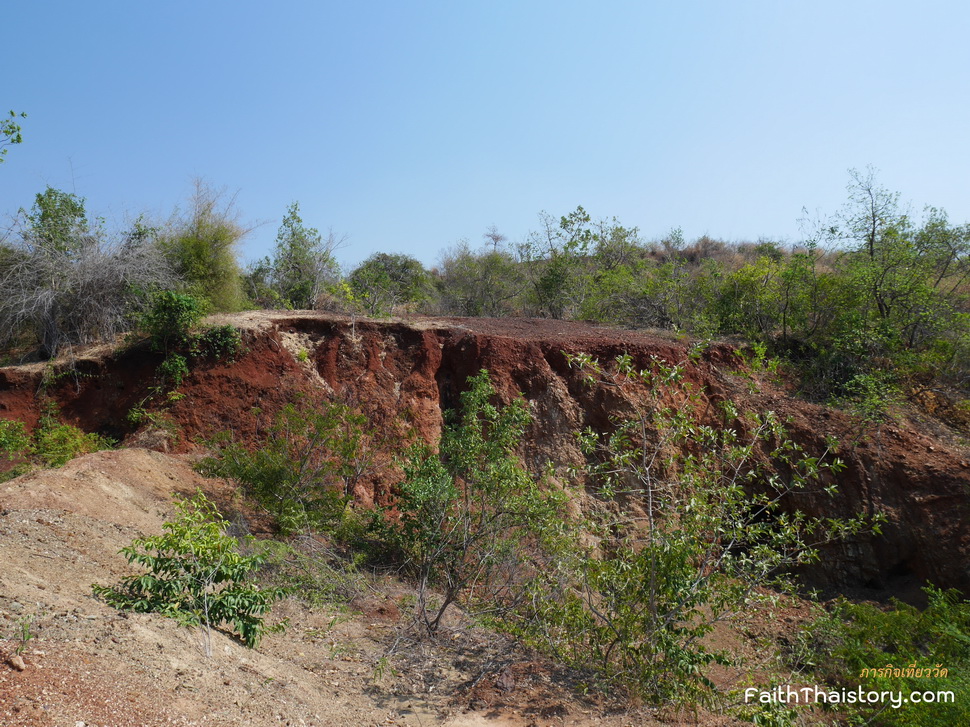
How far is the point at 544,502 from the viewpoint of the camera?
7754mm

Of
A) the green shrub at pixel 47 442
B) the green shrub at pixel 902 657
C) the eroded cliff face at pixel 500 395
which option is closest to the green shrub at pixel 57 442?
the green shrub at pixel 47 442

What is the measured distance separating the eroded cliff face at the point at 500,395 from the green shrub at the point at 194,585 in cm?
510

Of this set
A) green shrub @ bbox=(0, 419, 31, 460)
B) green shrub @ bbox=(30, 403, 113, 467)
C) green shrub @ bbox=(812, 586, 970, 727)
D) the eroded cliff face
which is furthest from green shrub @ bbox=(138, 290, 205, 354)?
green shrub @ bbox=(812, 586, 970, 727)

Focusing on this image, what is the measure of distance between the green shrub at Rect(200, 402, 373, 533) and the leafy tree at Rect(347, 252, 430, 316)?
165 inches

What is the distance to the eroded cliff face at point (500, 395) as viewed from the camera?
38.1 ft

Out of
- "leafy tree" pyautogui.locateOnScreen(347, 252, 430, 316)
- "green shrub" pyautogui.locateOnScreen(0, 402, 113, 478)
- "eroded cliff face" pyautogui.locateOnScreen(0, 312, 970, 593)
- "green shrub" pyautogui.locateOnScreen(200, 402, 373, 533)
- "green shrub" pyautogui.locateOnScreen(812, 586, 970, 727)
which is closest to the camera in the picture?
"green shrub" pyautogui.locateOnScreen(812, 586, 970, 727)

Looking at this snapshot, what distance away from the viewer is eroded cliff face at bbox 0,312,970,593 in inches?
458

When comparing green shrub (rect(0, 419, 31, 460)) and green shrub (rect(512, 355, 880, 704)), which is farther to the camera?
green shrub (rect(0, 419, 31, 460))

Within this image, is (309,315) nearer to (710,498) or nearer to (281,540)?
(281,540)

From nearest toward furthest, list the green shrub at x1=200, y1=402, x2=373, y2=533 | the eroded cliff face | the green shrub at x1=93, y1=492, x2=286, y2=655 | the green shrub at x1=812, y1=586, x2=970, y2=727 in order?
1. the green shrub at x1=93, y1=492, x2=286, y2=655
2. the green shrub at x1=812, y1=586, x2=970, y2=727
3. the green shrub at x1=200, y1=402, x2=373, y2=533
4. the eroded cliff face

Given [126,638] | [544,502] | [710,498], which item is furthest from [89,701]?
[710,498]

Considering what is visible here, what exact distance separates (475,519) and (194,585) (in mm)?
3354

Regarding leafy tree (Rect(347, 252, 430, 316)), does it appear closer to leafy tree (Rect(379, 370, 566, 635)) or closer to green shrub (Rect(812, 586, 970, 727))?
leafy tree (Rect(379, 370, 566, 635))

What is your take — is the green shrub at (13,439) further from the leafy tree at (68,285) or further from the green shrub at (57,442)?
the leafy tree at (68,285)
